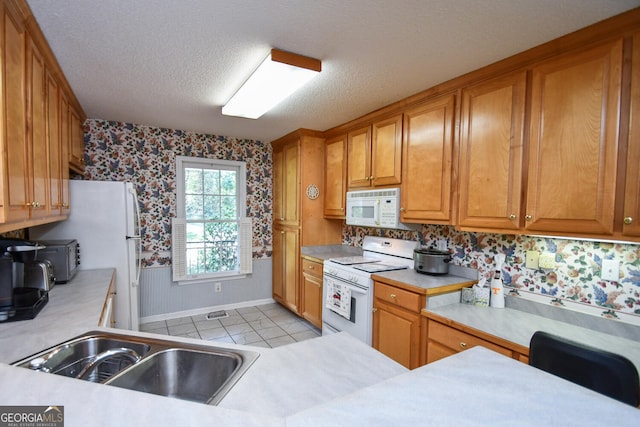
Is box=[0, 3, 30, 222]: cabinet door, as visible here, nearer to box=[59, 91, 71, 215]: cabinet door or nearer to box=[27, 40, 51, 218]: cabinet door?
box=[27, 40, 51, 218]: cabinet door

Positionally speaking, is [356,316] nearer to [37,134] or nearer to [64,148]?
[37,134]

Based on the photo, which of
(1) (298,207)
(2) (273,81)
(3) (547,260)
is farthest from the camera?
(1) (298,207)

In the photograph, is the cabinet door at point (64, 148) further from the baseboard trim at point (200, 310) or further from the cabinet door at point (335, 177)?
the cabinet door at point (335, 177)

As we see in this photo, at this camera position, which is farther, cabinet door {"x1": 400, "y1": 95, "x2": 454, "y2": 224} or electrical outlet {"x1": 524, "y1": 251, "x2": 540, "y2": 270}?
cabinet door {"x1": 400, "y1": 95, "x2": 454, "y2": 224}

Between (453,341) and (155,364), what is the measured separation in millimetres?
1583

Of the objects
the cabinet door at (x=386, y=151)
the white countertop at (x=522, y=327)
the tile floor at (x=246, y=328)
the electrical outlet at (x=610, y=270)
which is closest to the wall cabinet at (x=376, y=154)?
the cabinet door at (x=386, y=151)

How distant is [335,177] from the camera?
3.40m

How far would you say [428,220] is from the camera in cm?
230

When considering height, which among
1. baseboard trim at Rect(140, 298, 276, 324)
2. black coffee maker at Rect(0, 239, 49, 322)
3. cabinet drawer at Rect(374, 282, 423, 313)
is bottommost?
baseboard trim at Rect(140, 298, 276, 324)

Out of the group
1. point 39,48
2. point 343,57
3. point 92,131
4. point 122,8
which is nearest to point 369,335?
point 343,57

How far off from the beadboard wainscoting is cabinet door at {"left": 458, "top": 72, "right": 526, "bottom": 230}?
117 inches

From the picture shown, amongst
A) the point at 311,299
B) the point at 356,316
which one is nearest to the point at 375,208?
the point at 356,316

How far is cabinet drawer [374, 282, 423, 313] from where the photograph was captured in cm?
204

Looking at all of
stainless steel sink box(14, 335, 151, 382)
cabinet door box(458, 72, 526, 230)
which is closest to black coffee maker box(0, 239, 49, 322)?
stainless steel sink box(14, 335, 151, 382)
